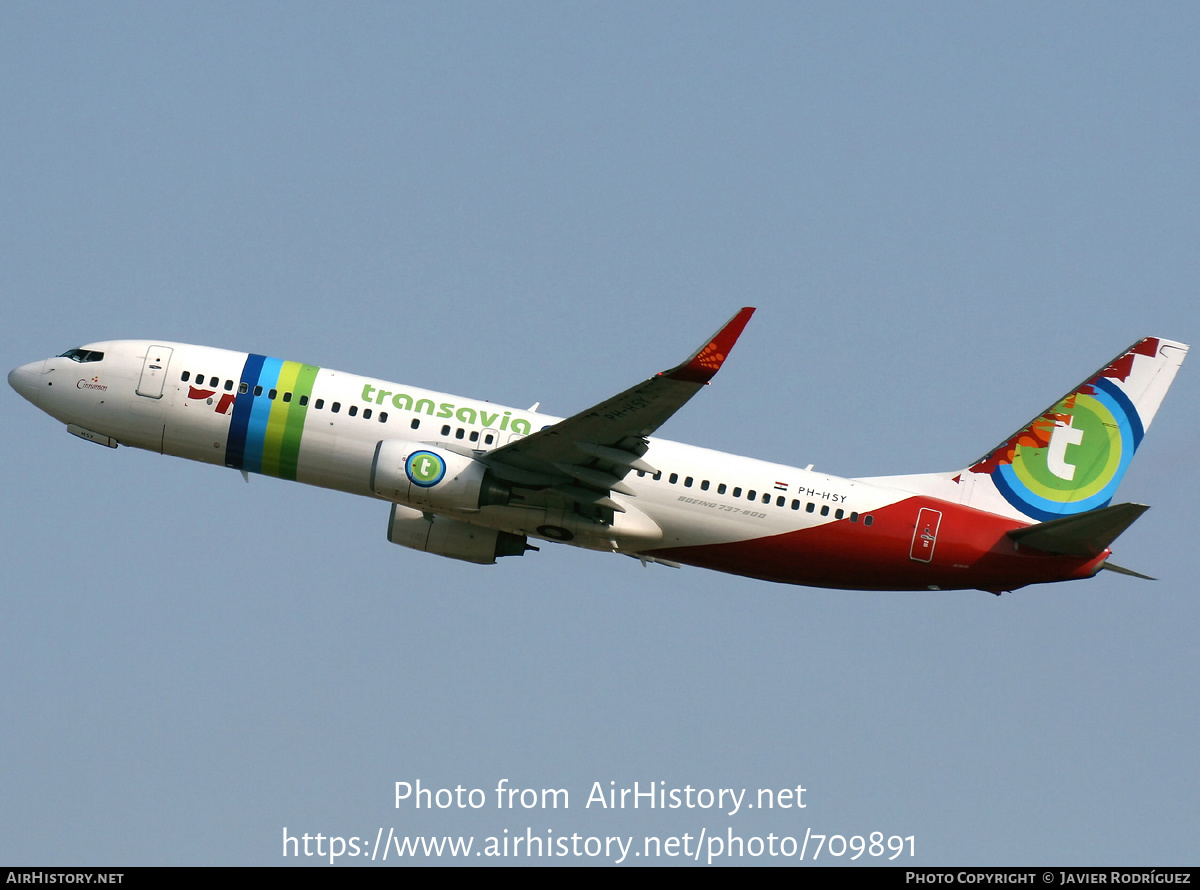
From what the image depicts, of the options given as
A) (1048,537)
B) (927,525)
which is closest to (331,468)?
(927,525)

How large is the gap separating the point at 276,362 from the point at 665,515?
1291 cm

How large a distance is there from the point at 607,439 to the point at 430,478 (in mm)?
5325

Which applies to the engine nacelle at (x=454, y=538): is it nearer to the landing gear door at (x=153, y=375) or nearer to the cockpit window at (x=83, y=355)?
the landing gear door at (x=153, y=375)

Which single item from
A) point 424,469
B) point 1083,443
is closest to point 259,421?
point 424,469

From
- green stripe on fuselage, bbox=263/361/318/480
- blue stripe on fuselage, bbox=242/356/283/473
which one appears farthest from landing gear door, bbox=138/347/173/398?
green stripe on fuselage, bbox=263/361/318/480

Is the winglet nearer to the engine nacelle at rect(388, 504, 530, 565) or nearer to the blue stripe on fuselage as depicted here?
the engine nacelle at rect(388, 504, 530, 565)

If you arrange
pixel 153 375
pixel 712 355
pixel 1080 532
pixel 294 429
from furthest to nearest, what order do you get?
1. pixel 153 375
2. pixel 294 429
3. pixel 1080 532
4. pixel 712 355

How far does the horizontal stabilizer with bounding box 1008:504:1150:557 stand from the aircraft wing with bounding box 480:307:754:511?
12.3 metres

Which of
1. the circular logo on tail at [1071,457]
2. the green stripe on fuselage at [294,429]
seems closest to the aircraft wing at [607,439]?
the green stripe on fuselage at [294,429]

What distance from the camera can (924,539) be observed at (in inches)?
1716

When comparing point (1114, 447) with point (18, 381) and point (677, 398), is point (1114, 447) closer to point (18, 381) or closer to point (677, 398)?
point (677, 398)

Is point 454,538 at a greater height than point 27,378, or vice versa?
point 27,378

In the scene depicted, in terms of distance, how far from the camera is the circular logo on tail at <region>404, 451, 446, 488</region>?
1613 inches

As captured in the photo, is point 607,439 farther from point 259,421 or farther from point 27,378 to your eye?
point 27,378
